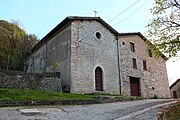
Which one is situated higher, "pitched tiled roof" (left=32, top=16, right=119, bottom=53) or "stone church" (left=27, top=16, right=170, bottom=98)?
"pitched tiled roof" (left=32, top=16, right=119, bottom=53)

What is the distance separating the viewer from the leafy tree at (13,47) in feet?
90.4

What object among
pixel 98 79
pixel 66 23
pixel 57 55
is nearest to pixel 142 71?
pixel 98 79

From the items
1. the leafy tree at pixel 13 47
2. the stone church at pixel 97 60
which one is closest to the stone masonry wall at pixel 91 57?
the stone church at pixel 97 60

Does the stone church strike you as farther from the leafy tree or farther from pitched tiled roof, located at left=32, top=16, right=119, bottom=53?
the leafy tree

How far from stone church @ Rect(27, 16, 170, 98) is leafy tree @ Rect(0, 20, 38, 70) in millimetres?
1968

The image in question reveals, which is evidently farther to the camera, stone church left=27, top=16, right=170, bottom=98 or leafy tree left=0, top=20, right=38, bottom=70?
leafy tree left=0, top=20, right=38, bottom=70

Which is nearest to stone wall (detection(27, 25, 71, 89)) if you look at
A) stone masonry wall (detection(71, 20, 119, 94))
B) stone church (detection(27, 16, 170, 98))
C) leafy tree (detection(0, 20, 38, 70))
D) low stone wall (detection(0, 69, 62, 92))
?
stone church (detection(27, 16, 170, 98))

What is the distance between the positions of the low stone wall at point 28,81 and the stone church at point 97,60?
4.90 feet

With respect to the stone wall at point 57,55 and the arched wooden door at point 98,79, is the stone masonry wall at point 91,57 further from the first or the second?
the stone wall at point 57,55

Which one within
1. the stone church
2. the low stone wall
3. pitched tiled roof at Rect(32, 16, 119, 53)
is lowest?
the low stone wall

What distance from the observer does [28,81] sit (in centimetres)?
1706

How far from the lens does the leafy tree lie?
2755 centimetres

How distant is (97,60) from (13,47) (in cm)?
1343

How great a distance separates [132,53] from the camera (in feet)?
84.3
